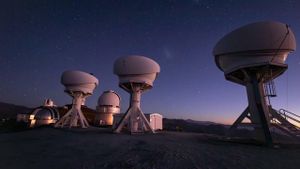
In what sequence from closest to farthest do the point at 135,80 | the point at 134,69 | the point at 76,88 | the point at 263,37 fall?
1. the point at 263,37
2. the point at 134,69
3. the point at 135,80
4. the point at 76,88

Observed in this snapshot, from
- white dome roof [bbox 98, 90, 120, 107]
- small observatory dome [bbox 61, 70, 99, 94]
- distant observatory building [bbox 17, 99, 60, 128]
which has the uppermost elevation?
small observatory dome [bbox 61, 70, 99, 94]

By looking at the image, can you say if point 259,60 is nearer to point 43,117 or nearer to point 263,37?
point 263,37

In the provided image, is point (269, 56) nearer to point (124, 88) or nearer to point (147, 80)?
point (147, 80)

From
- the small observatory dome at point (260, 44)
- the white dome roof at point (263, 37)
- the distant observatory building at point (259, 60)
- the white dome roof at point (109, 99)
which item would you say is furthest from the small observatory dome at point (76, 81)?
the white dome roof at point (263, 37)

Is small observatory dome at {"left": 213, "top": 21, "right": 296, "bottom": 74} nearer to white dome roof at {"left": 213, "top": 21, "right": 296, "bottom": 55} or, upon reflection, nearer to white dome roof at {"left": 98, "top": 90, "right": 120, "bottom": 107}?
white dome roof at {"left": 213, "top": 21, "right": 296, "bottom": 55}

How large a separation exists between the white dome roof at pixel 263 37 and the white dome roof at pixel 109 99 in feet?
107

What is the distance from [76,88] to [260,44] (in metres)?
27.9

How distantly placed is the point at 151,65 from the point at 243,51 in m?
11.3

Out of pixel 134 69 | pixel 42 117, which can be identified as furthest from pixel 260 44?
pixel 42 117

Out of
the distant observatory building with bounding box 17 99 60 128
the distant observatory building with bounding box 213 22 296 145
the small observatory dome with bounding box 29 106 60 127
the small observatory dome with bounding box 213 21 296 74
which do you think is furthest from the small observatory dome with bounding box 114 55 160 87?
the small observatory dome with bounding box 29 106 60 127

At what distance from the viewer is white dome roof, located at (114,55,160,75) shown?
2191 centimetres

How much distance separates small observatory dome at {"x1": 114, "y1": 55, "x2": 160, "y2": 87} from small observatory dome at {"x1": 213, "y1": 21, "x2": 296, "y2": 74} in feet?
33.1

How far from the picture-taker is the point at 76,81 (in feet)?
97.7

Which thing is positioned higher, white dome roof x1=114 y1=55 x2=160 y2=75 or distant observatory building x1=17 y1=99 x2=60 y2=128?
white dome roof x1=114 y1=55 x2=160 y2=75
